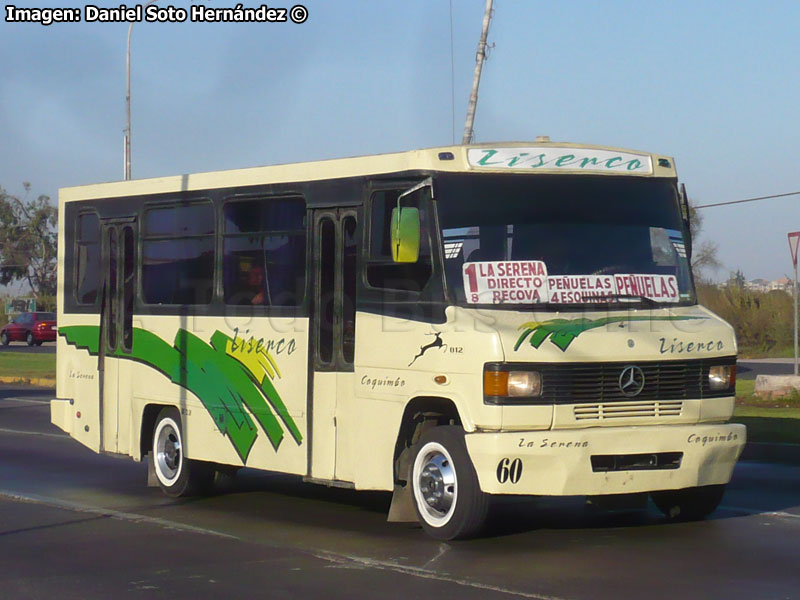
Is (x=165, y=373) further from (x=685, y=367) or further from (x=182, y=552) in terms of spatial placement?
(x=685, y=367)

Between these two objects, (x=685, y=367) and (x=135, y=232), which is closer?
(x=685, y=367)

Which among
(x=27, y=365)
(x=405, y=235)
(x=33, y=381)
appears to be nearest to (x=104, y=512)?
(x=405, y=235)

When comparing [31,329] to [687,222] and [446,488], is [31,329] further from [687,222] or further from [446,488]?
[446,488]

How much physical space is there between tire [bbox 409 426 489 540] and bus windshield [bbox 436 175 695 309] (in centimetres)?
104

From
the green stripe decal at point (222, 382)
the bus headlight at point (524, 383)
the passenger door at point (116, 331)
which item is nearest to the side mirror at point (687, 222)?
the bus headlight at point (524, 383)

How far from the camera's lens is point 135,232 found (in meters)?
13.5

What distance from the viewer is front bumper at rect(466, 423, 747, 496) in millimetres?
9172

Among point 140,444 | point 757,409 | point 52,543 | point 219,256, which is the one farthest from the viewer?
point 757,409

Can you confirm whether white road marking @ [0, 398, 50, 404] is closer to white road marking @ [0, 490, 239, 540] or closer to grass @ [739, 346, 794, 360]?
white road marking @ [0, 490, 239, 540]

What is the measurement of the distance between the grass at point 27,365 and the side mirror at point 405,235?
25590 millimetres

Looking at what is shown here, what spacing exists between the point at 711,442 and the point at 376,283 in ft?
9.11

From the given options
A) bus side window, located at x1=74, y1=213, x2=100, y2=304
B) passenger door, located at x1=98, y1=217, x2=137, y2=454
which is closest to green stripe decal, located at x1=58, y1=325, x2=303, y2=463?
passenger door, located at x1=98, y1=217, x2=137, y2=454

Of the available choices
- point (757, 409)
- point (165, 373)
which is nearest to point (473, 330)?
point (165, 373)

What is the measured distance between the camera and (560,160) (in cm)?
1030
